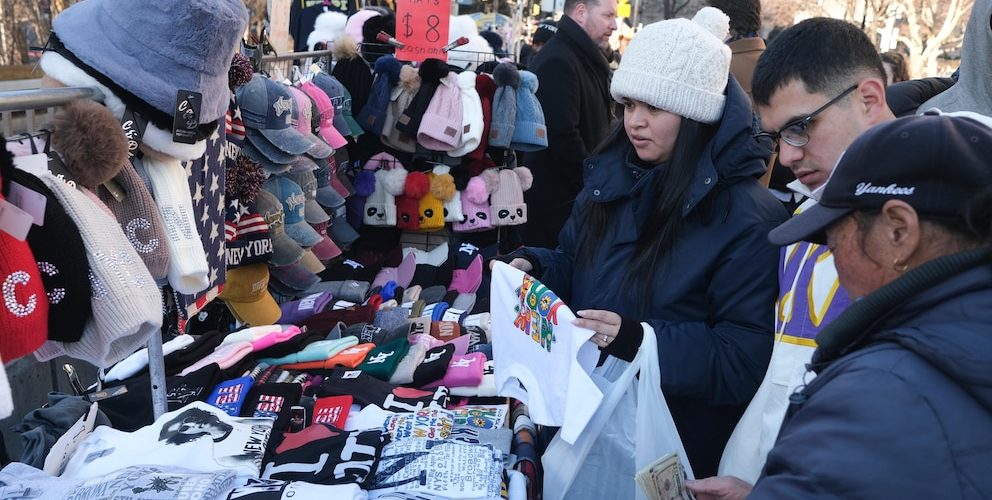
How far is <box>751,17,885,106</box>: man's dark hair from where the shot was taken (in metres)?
1.83

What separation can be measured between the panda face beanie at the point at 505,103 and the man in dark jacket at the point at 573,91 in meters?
0.17

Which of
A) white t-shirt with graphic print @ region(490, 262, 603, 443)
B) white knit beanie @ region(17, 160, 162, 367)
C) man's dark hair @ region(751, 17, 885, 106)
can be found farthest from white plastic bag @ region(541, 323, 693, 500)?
white knit beanie @ region(17, 160, 162, 367)

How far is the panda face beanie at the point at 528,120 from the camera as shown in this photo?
203 inches

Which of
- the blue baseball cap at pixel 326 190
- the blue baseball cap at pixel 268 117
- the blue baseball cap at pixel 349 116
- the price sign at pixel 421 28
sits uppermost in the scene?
A: the price sign at pixel 421 28

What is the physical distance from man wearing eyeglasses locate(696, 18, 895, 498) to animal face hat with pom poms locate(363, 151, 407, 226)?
3.64m

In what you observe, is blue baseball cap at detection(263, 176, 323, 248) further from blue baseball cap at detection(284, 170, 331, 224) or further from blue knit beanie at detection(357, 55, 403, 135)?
blue knit beanie at detection(357, 55, 403, 135)

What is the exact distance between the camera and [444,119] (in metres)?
5.04

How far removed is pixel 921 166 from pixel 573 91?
406 cm

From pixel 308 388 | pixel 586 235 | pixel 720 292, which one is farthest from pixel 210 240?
pixel 720 292

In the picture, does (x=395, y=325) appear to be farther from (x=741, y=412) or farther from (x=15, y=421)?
(x=741, y=412)

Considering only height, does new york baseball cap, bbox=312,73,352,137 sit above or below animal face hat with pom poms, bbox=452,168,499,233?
above

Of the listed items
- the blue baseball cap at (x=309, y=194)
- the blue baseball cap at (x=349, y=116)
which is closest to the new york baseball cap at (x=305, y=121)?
the blue baseball cap at (x=309, y=194)

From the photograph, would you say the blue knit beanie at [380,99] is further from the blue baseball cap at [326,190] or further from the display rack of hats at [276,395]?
the display rack of hats at [276,395]

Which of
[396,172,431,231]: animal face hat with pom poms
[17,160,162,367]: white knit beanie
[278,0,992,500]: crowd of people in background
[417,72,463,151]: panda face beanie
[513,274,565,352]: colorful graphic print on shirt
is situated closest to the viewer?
[278,0,992,500]: crowd of people in background
